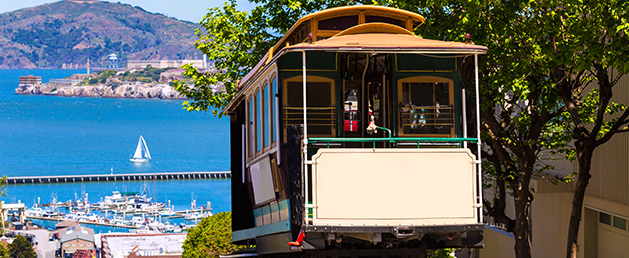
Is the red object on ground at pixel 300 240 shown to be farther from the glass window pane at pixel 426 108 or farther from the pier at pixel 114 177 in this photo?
the pier at pixel 114 177

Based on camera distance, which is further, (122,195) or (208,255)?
(122,195)

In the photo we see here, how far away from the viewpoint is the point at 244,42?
2359 cm

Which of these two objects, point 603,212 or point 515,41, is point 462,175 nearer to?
point 515,41

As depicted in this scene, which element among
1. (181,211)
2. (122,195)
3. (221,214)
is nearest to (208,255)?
(221,214)

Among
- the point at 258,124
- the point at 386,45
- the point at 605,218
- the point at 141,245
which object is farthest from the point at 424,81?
the point at 141,245

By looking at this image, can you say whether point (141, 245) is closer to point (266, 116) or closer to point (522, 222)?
point (522, 222)

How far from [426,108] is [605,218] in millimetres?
11053

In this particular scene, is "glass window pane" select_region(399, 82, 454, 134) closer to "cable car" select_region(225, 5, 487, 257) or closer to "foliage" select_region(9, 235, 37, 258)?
"cable car" select_region(225, 5, 487, 257)

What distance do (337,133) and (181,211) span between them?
133m

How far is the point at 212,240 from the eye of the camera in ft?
81.6

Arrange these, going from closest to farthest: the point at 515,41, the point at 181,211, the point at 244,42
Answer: the point at 515,41 → the point at 244,42 → the point at 181,211

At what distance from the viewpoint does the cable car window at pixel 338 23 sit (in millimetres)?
12477

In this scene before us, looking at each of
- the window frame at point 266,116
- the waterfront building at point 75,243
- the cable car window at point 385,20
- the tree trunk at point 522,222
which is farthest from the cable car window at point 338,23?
the waterfront building at point 75,243

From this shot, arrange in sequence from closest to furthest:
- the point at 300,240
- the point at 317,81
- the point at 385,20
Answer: the point at 300,240 → the point at 317,81 → the point at 385,20
